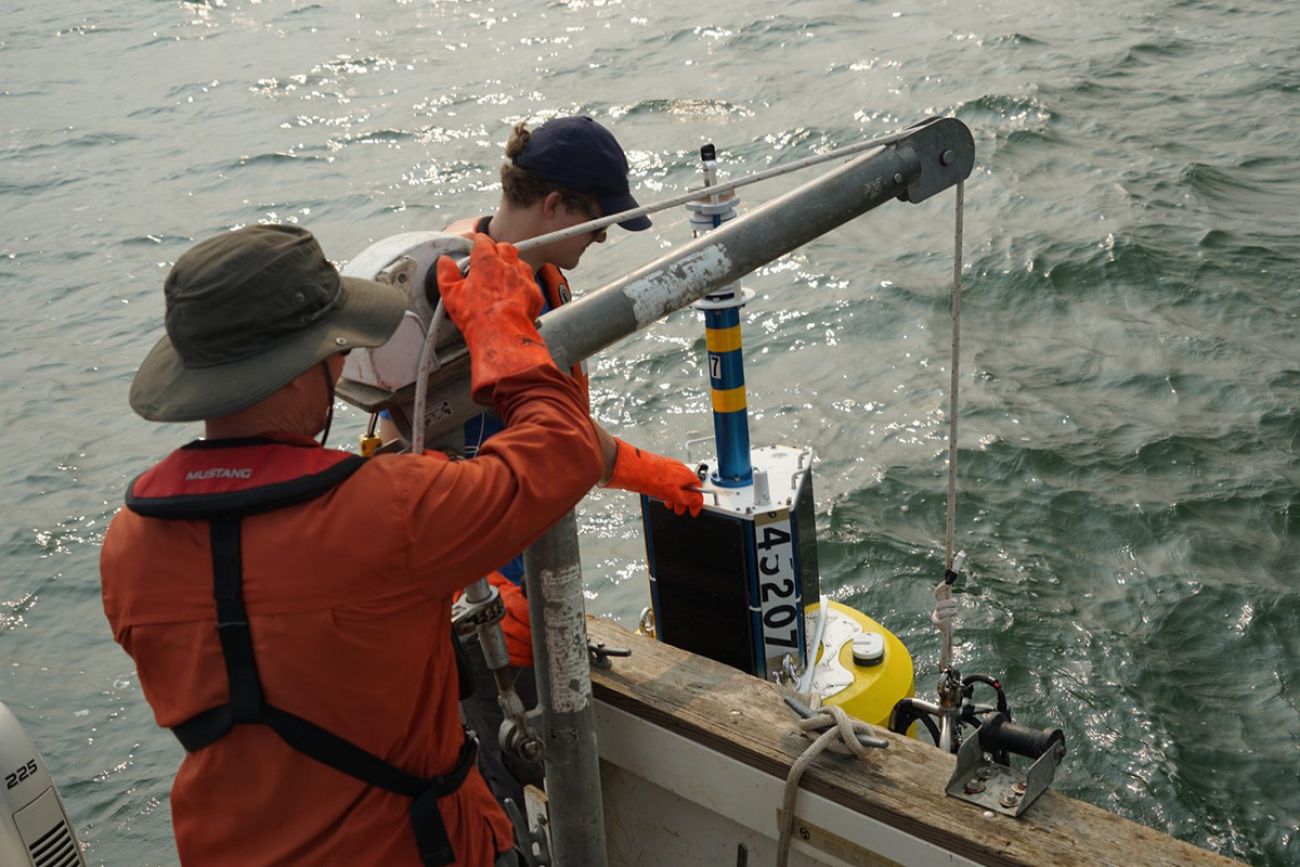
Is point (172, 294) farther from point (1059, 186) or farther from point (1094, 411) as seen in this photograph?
point (1059, 186)

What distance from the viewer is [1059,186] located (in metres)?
9.93

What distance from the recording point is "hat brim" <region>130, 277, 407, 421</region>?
1.97 m

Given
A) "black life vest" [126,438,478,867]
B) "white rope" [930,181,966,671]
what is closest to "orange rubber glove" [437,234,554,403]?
"black life vest" [126,438,478,867]

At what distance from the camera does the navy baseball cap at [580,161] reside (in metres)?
3.30

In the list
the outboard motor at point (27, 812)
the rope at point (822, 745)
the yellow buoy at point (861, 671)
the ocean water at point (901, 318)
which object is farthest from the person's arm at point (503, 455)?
the ocean water at point (901, 318)

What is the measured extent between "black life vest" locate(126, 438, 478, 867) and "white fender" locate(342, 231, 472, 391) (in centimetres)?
37

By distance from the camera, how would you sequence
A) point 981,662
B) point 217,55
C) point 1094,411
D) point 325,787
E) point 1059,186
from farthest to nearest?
point 217,55, point 1059,186, point 1094,411, point 981,662, point 325,787

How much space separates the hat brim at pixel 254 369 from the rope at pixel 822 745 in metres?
1.25

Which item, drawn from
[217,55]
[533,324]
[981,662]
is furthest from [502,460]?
[217,55]

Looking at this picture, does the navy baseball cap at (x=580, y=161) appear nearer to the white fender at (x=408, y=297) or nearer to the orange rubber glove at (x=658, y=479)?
the orange rubber glove at (x=658, y=479)

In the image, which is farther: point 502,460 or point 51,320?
point 51,320

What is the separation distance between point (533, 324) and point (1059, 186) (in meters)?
8.50

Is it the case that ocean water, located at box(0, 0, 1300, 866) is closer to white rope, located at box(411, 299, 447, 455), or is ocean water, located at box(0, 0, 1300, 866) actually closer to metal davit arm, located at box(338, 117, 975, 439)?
metal davit arm, located at box(338, 117, 975, 439)

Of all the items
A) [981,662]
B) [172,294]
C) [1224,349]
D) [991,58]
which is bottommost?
[981,662]
